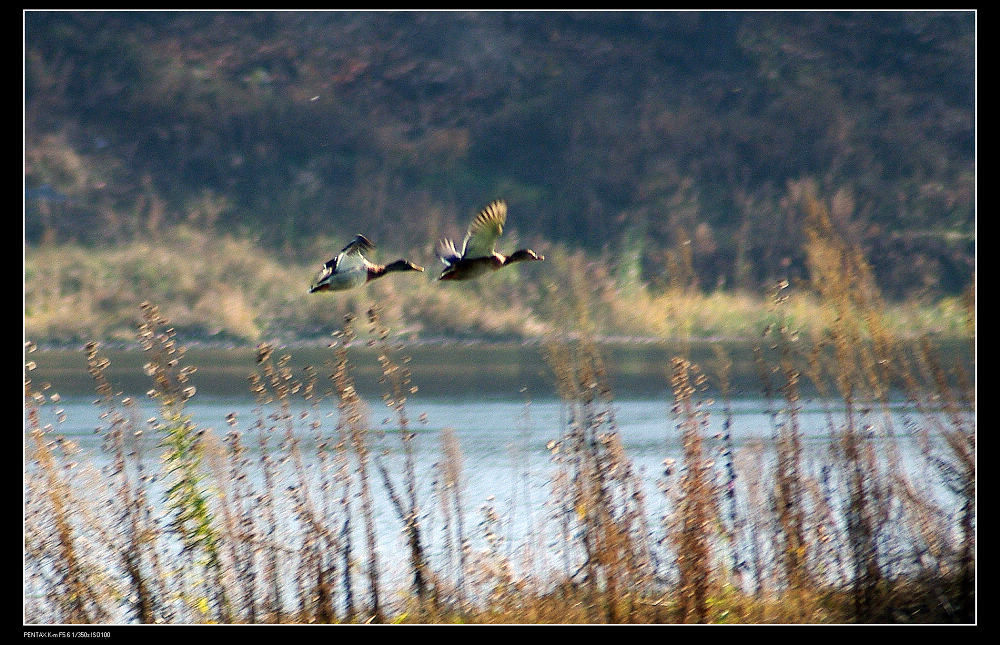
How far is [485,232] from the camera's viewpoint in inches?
237

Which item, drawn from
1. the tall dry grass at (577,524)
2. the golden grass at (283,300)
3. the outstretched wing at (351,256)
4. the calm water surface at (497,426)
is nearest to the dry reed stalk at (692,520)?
the tall dry grass at (577,524)

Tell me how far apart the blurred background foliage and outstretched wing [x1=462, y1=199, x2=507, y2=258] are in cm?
3188

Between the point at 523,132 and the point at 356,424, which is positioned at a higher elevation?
the point at 523,132

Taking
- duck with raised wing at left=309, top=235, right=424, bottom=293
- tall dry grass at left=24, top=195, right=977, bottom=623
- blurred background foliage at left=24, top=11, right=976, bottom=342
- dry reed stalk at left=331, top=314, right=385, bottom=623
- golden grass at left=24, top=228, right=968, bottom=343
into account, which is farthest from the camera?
blurred background foliage at left=24, top=11, right=976, bottom=342

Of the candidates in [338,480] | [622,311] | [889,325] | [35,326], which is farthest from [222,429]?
[622,311]

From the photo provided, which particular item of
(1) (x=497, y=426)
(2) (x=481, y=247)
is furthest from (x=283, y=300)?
(2) (x=481, y=247)

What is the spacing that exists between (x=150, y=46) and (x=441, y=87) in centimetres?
1091

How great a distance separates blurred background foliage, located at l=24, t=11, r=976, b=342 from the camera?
3988 centimetres

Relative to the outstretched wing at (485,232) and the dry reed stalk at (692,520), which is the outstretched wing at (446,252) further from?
the dry reed stalk at (692,520)

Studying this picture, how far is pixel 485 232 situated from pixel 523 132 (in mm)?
39956

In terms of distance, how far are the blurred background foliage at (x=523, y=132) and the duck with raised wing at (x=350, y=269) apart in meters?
31.6

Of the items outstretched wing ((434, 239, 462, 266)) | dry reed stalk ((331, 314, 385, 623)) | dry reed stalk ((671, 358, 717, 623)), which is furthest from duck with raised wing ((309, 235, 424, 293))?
dry reed stalk ((671, 358, 717, 623))

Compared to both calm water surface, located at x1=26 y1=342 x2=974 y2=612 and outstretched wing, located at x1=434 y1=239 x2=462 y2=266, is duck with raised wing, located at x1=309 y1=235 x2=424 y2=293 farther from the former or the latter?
calm water surface, located at x1=26 y1=342 x2=974 y2=612

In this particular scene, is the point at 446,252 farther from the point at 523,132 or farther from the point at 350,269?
the point at 523,132
